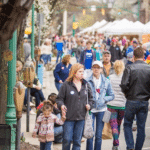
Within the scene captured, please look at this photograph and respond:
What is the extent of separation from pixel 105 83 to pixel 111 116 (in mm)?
784

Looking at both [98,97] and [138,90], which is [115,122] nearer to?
[98,97]

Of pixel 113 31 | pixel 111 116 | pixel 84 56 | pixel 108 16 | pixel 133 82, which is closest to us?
pixel 133 82

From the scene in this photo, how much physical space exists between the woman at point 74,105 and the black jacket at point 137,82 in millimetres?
872

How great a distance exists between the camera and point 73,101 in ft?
19.9

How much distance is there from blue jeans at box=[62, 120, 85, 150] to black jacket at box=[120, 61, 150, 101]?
3.63ft

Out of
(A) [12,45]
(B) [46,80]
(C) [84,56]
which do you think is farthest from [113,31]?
(A) [12,45]

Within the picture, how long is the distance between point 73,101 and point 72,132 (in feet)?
1.61

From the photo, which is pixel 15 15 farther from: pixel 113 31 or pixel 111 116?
pixel 113 31

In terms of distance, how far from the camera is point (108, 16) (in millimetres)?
90812

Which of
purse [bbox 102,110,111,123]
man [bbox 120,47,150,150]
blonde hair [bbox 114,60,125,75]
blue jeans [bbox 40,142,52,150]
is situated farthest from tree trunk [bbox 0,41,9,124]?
blonde hair [bbox 114,60,125,75]

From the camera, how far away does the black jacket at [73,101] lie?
6.05 metres

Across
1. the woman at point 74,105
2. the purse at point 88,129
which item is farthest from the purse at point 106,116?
the woman at point 74,105

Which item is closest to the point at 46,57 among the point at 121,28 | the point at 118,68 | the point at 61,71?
the point at 61,71

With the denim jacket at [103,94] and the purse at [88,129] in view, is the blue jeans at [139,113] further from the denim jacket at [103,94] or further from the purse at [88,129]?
the purse at [88,129]
